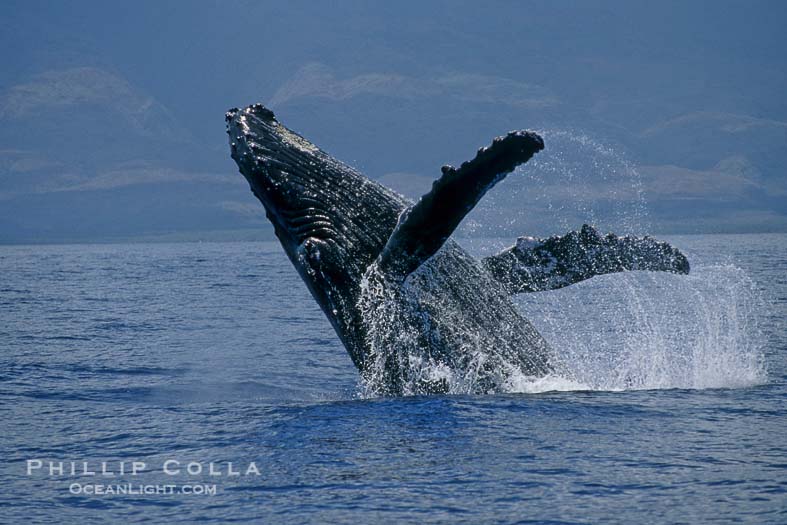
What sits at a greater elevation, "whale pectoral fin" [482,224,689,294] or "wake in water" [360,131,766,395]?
"whale pectoral fin" [482,224,689,294]

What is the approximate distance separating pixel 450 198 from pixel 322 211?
6.09 feet

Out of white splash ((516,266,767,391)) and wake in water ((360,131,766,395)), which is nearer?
wake in water ((360,131,766,395))

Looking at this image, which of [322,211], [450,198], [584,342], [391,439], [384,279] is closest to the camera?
[450,198]

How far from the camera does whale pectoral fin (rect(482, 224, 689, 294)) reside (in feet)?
32.2

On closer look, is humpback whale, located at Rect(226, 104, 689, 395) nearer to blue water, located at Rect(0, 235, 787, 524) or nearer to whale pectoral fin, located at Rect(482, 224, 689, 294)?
whale pectoral fin, located at Rect(482, 224, 689, 294)

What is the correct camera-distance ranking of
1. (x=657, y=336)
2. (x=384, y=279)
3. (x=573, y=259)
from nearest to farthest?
1. (x=384, y=279)
2. (x=573, y=259)
3. (x=657, y=336)

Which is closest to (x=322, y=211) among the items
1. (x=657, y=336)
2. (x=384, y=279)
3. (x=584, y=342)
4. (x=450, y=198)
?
(x=384, y=279)

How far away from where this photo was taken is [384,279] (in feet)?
29.1

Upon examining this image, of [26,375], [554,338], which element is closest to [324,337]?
[554,338]

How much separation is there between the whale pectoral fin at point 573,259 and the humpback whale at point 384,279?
14mm

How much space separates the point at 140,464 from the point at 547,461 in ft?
9.37

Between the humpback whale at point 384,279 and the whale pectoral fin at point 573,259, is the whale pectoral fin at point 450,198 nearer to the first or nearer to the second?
the humpback whale at point 384,279

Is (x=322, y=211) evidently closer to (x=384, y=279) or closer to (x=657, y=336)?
(x=384, y=279)

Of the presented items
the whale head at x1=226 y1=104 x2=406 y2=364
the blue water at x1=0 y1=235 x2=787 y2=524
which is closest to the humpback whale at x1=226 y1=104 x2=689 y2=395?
the whale head at x1=226 y1=104 x2=406 y2=364
